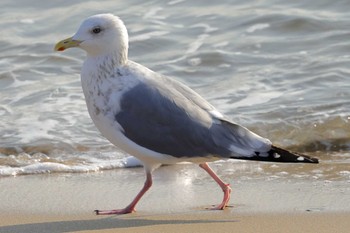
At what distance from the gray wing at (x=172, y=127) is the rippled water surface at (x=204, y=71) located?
113cm

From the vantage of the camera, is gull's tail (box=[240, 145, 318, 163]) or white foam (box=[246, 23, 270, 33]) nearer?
gull's tail (box=[240, 145, 318, 163])

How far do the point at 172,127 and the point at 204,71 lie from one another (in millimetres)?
4352

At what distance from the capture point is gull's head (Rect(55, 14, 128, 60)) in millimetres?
6043

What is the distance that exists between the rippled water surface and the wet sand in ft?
1.16

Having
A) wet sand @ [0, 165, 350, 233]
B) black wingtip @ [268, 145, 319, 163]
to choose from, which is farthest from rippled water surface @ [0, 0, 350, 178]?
black wingtip @ [268, 145, 319, 163]

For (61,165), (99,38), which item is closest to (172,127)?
(99,38)

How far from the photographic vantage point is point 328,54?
33.5 feet

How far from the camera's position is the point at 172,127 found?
227 inches

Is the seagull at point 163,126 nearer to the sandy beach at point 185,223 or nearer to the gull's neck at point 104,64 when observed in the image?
the gull's neck at point 104,64

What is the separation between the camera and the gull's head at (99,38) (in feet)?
19.8

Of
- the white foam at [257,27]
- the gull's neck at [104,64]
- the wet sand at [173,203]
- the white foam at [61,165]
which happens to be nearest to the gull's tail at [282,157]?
the wet sand at [173,203]

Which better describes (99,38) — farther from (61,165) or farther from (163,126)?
(61,165)

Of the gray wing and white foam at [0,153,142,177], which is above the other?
the gray wing

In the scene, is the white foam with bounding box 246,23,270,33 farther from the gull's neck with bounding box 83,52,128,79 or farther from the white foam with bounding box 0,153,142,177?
the gull's neck with bounding box 83,52,128,79
